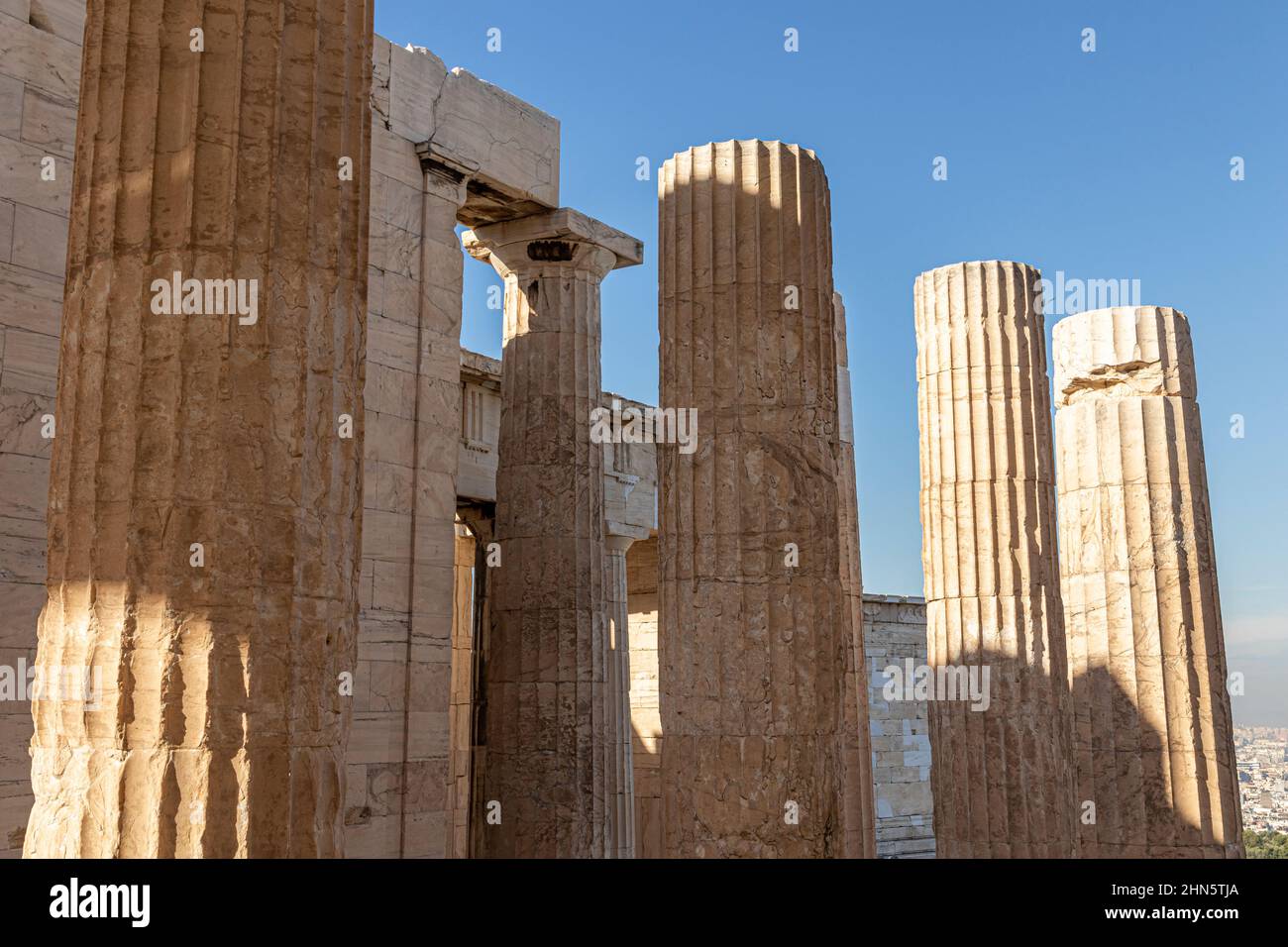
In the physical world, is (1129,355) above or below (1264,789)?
above

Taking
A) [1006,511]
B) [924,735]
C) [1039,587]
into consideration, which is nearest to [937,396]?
[1006,511]

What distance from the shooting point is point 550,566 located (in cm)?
1638

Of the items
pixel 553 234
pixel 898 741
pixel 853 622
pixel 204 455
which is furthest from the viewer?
pixel 898 741

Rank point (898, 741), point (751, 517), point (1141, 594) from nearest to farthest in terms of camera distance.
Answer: point (751, 517) < point (1141, 594) < point (898, 741)

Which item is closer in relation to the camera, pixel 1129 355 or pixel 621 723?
pixel 1129 355

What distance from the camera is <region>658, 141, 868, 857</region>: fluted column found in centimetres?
965

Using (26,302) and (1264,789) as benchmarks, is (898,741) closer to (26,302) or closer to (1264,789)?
(1264,789)

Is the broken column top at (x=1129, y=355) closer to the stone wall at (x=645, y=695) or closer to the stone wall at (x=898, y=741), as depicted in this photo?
the stone wall at (x=645, y=695)

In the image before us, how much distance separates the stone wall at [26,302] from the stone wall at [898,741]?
2265 cm

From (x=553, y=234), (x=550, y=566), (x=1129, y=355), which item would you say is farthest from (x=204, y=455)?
(x=1129, y=355)

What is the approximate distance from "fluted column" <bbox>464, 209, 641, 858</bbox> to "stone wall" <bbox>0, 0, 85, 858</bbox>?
700 centimetres

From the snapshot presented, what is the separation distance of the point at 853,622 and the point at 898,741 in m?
14.3

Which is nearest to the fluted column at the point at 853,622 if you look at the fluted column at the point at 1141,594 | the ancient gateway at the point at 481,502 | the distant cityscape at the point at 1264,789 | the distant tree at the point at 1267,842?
the ancient gateway at the point at 481,502

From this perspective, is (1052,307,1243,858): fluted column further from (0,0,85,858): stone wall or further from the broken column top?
(0,0,85,858): stone wall
